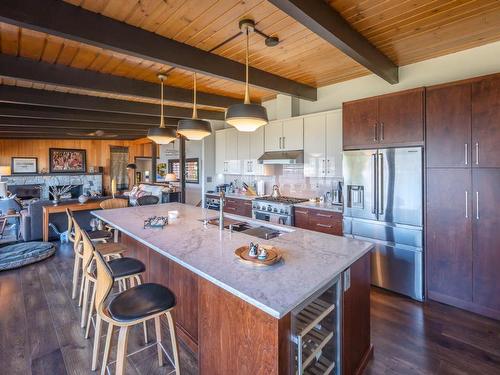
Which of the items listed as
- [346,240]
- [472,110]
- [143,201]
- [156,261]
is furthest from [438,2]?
[143,201]

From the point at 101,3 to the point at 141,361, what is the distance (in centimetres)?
277

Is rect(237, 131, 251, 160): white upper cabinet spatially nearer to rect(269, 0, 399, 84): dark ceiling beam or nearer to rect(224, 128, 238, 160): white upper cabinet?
rect(224, 128, 238, 160): white upper cabinet

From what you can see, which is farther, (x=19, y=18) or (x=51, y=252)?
(x=51, y=252)

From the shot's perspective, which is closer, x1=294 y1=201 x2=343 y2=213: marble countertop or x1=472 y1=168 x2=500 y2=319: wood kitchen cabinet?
x1=472 y1=168 x2=500 y2=319: wood kitchen cabinet

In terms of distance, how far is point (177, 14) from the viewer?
7.16 ft

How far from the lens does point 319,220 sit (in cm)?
388

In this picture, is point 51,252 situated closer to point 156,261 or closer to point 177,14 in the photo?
point 156,261

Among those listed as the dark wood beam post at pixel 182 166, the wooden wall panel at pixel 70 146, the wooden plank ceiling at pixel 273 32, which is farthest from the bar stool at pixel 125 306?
the wooden wall panel at pixel 70 146

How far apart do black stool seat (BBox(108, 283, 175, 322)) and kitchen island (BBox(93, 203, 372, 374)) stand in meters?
0.23

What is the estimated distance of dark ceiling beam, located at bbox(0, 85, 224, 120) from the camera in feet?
12.7

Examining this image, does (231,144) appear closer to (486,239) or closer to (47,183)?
(486,239)

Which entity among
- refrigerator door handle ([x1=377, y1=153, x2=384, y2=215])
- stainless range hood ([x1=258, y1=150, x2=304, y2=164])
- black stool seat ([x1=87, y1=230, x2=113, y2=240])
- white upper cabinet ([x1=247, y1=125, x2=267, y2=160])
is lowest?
black stool seat ([x1=87, y1=230, x2=113, y2=240])

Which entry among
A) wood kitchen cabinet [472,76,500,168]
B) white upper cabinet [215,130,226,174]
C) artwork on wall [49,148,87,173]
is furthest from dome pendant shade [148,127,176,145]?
artwork on wall [49,148,87,173]

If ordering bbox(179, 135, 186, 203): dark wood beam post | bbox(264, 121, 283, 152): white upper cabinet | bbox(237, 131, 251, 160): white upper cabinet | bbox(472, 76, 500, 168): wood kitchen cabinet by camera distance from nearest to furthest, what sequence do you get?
1. bbox(472, 76, 500, 168): wood kitchen cabinet
2. bbox(264, 121, 283, 152): white upper cabinet
3. bbox(237, 131, 251, 160): white upper cabinet
4. bbox(179, 135, 186, 203): dark wood beam post
